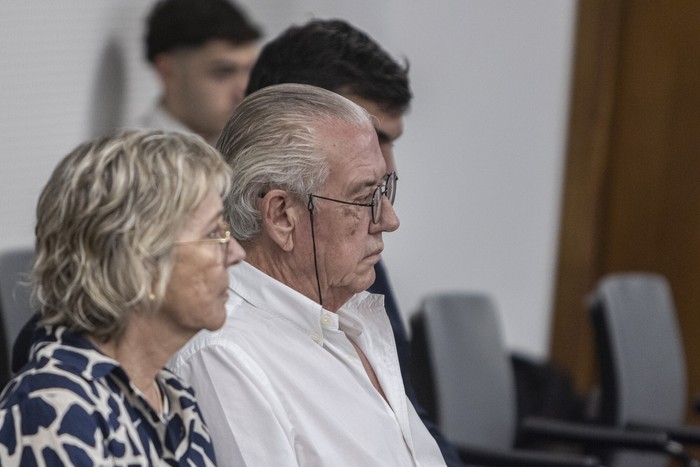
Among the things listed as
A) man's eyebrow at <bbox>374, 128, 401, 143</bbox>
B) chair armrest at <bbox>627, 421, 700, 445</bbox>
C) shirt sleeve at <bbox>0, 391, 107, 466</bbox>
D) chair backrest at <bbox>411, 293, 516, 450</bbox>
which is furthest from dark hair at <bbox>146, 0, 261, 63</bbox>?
shirt sleeve at <bbox>0, 391, 107, 466</bbox>

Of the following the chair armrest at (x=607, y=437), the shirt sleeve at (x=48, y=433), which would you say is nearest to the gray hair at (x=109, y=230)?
the shirt sleeve at (x=48, y=433)

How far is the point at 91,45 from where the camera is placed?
2.80 meters

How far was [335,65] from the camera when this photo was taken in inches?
76.1

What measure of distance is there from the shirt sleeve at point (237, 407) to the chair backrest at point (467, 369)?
1.12m

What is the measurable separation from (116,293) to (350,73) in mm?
805

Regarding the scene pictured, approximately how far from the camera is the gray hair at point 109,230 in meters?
1.25

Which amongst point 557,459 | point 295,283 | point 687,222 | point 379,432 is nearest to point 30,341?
point 295,283

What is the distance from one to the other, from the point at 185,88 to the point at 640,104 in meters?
2.30

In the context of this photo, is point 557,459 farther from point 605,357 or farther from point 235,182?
point 235,182

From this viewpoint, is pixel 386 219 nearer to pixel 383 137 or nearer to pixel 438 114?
pixel 383 137

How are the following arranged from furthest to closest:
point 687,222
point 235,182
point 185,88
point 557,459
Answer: point 687,222 → point 185,88 → point 557,459 → point 235,182

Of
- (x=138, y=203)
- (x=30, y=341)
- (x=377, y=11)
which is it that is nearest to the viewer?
(x=138, y=203)

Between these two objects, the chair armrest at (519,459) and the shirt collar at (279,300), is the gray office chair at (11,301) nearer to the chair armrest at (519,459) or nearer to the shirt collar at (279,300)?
the shirt collar at (279,300)

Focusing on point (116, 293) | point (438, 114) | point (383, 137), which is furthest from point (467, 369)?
point (116, 293)
